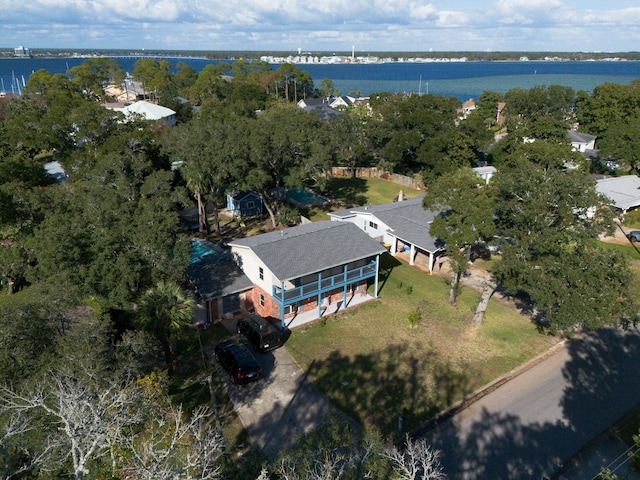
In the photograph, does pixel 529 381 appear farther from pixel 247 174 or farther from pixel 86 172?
pixel 86 172

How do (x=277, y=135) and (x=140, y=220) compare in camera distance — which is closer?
(x=140, y=220)

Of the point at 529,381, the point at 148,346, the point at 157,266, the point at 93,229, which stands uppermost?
the point at 93,229

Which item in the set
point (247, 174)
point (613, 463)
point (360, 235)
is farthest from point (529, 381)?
point (247, 174)

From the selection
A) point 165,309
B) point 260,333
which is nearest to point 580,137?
point 260,333

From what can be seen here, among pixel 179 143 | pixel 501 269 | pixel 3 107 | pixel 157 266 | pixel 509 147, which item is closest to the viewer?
pixel 157 266

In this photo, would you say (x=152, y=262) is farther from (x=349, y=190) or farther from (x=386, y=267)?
(x=349, y=190)

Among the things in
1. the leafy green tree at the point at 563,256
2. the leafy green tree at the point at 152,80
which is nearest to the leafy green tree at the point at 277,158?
the leafy green tree at the point at 563,256

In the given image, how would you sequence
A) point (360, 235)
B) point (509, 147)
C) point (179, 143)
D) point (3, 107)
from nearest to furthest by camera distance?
point (360, 235) → point (179, 143) → point (509, 147) → point (3, 107)
